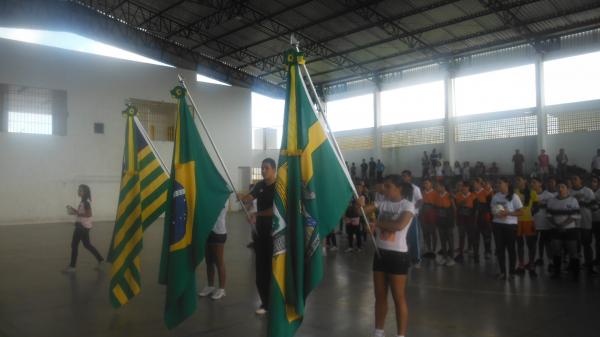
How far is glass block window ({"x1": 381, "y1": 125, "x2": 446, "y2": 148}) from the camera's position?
2434 cm

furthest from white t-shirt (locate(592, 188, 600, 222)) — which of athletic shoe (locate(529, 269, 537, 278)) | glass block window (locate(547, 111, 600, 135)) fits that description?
glass block window (locate(547, 111, 600, 135))

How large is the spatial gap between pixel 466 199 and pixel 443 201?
50 centimetres

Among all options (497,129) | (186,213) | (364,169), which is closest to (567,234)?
(186,213)

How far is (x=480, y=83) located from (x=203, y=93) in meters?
14.1

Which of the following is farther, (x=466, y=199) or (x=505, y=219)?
(x=466, y=199)

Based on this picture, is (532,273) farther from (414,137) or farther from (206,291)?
(414,137)

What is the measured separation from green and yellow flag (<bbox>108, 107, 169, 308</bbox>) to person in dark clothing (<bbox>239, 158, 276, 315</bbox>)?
1265 mm

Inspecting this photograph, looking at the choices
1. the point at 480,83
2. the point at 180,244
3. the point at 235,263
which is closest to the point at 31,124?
the point at 235,263

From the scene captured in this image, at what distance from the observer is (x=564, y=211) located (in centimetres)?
699

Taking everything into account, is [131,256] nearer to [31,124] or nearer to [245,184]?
[31,124]

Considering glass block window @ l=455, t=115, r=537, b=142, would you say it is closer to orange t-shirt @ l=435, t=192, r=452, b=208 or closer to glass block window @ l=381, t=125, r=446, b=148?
glass block window @ l=381, t=125, r=446, b=148

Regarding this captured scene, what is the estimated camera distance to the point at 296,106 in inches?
152

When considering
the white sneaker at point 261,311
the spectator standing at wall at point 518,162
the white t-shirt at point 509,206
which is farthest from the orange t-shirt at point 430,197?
the spectator standing at wall at point 518,162

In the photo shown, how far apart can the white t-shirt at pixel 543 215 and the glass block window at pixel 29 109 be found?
18.4 meters
